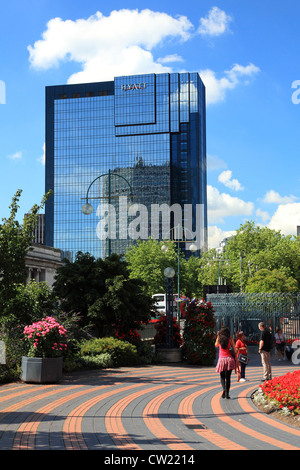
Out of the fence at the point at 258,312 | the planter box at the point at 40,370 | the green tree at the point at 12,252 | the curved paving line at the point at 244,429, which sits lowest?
the curved paving line at the point at 244,429

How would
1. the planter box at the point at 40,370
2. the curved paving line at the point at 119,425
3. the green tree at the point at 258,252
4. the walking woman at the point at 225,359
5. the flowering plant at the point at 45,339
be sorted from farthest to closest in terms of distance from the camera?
the green tree at the point at 258,252, the flowering plant at the point at 45,339, the planter box at the point at 40,370, the walking woman at the point at 225,359, the curved paving line at the point at 119,425

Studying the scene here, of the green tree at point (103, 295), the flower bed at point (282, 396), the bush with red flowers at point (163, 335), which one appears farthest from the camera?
the bush with red flowers at point (163, 335)

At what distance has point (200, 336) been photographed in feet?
66.9

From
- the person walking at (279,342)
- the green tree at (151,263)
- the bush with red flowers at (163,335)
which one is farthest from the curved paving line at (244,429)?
the green tree at (151,263)

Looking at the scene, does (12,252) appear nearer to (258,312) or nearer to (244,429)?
(244,429)

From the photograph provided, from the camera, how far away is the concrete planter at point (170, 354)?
20.9 meters

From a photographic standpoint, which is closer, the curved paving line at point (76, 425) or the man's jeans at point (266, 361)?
the curved paving line at point (76, 425)

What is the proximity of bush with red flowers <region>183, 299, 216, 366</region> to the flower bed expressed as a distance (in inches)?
323

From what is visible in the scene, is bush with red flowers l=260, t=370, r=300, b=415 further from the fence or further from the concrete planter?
the fence

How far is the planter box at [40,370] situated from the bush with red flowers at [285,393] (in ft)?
19.8

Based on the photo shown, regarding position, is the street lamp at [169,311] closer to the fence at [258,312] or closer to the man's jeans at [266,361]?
the fence at [258,312]

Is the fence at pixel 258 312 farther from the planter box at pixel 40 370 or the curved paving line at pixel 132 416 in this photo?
the planter box at pixel 40 370

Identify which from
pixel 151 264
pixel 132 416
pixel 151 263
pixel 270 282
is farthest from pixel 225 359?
pixel 151 263

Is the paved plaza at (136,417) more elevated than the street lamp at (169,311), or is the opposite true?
the street lamp at (169,311)
